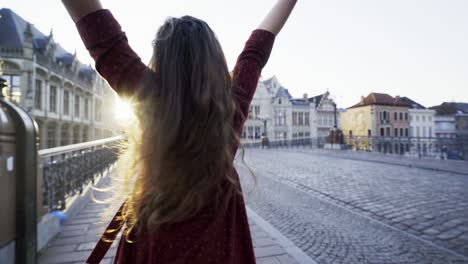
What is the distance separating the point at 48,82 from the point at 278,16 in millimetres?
36187

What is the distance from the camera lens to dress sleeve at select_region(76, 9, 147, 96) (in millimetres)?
789

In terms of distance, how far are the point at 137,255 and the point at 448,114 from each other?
245 feet

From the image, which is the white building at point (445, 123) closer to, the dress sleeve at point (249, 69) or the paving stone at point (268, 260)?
the paving stone at point (268, 260)

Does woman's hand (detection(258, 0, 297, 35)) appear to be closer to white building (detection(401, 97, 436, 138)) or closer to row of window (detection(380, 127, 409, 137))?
row of window (detection(380, 127, 409, 137))

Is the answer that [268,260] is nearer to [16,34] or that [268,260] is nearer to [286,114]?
[16,34]

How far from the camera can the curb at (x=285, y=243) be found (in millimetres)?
2895

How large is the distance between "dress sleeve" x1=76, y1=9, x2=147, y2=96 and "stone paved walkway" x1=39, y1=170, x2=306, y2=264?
201 cm

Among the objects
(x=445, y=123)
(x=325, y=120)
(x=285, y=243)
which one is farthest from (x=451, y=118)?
(x=285, y=243)

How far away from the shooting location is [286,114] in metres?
52.6

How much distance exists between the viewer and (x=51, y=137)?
30672 millimetres

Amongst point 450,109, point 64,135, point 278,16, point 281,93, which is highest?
point 281,93

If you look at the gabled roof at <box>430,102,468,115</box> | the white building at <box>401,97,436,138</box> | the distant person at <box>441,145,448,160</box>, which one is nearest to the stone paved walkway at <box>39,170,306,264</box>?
the distant person at <box>441,145,448,160</box>

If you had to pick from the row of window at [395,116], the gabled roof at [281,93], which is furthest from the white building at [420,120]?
the gabled roof at [281,93]

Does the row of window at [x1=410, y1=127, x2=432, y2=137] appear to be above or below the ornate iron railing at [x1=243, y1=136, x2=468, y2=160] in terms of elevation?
above
